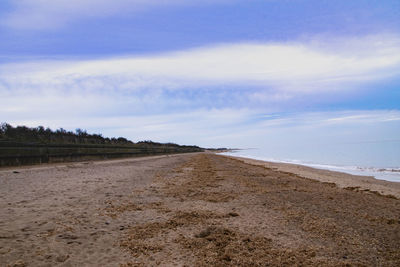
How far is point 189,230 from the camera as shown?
17.2 feet

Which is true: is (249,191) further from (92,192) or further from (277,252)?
(277,252)

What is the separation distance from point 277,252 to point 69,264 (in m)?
2.82

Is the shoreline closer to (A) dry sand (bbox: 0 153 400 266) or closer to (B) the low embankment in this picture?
(A) dry sand (bbox: 0 153 400 266)

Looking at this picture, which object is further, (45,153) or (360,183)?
(45,153)

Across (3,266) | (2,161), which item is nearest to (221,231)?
(3,266)

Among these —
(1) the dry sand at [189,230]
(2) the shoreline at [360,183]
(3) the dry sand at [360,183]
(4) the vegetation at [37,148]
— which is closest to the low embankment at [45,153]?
(4) the vegetation at [37,148]

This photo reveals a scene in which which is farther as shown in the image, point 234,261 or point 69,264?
point 234,261

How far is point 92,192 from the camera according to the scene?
870 cm

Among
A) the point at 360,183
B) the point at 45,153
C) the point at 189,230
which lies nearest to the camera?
the point at 189,230

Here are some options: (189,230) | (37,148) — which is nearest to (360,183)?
(189,230)

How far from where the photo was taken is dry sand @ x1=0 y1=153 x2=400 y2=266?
12.8 feet

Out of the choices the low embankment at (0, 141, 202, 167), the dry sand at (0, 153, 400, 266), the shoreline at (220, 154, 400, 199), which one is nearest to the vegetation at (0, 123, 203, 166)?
the low embankment at (0, 141, 202, 167)

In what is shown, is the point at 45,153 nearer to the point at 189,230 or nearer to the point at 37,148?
the point at 37,148

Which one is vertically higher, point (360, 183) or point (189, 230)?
point (189, 230)
